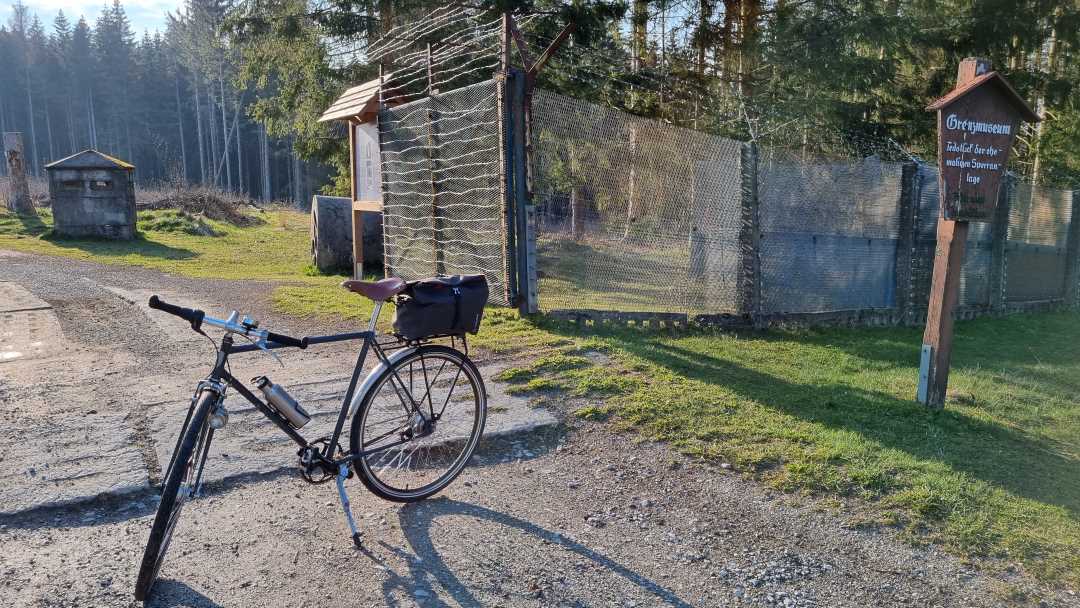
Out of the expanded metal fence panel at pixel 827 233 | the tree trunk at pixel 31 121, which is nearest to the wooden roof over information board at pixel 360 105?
the expanded metal fence panel at pixel 827 233

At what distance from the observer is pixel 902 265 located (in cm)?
934

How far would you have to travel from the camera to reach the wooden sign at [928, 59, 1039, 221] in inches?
212

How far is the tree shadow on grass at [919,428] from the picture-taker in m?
4.41

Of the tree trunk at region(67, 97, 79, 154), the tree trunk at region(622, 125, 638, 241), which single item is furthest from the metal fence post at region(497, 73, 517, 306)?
the tree trunk at region(67, 97, 79, 154)

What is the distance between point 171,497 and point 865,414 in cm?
440

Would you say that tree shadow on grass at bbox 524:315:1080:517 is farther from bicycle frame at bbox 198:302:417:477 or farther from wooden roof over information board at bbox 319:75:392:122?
wooden roof over information board at bbox 319:75:392:122

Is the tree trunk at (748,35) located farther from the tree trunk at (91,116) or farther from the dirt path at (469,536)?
the tree trunk at (91,116)

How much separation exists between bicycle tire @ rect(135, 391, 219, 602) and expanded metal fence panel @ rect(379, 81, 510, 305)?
4733 mm

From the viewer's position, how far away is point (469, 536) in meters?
3.52

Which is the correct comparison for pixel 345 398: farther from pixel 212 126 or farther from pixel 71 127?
pixel 71 127

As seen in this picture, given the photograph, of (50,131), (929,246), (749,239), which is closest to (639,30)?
(929,246)

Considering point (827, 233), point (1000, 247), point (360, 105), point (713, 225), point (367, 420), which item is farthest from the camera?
point (1000, 247)

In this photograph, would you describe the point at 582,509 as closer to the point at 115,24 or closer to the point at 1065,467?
the point at 1065,467

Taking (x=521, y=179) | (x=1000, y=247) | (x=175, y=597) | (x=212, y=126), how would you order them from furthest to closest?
(x=212, y=126) < (x=1000, y=247) < (x=521, y=179) < (x=175, y=597)
